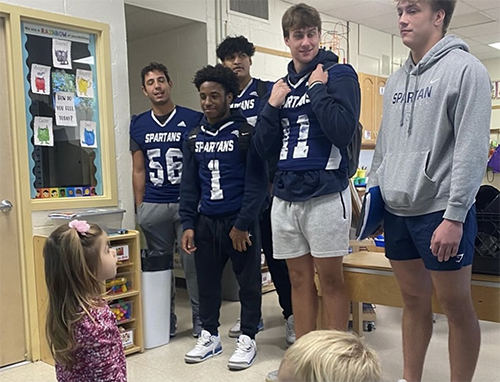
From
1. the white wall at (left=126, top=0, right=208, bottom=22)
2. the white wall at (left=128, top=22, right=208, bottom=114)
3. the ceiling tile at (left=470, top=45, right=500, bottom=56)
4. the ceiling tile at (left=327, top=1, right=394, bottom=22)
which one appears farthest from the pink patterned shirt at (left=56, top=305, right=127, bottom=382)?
the ceiling tile at (left=470, top=45, right=500, bottom=56)

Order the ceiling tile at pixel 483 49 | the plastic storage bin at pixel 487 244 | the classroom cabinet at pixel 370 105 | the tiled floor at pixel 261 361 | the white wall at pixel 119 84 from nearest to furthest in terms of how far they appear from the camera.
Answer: the plastic storage bin at pixel 487 244 → the tiled floor at pixel 261 361 → the white wall at pixel 119 84 → the classroom cabinet at pixel 370 105 → the ceiling tile at pixel 483 49

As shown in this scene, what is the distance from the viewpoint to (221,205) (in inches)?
101

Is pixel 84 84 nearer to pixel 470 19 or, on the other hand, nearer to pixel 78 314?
pixel 78 314

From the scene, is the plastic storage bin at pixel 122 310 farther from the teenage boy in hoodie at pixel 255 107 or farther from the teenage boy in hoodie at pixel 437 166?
the teenage boy in hoodie at pixel 437 166

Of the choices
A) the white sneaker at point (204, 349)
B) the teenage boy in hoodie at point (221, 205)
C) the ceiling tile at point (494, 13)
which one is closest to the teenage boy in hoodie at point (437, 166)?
the teenage boy in hoodie at point (221, 205)

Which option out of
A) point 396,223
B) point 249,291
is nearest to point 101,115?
point 249,291

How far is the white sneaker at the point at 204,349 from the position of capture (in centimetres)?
260

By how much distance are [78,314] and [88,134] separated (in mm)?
1620

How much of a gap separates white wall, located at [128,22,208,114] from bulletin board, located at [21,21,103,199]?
4.05ft

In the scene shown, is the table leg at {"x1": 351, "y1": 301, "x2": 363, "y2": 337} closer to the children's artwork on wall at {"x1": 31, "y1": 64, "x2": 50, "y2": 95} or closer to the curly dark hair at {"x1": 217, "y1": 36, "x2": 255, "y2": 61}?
the curly dark hair at {"x1": 217, "y1": 36, "x2": 255, "y2": 61}

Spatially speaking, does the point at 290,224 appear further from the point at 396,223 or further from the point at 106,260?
the point at 106,260

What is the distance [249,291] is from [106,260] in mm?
1066

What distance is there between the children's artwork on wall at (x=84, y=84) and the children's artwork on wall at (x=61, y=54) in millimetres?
72

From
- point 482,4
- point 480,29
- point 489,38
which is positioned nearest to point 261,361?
point 482,4
